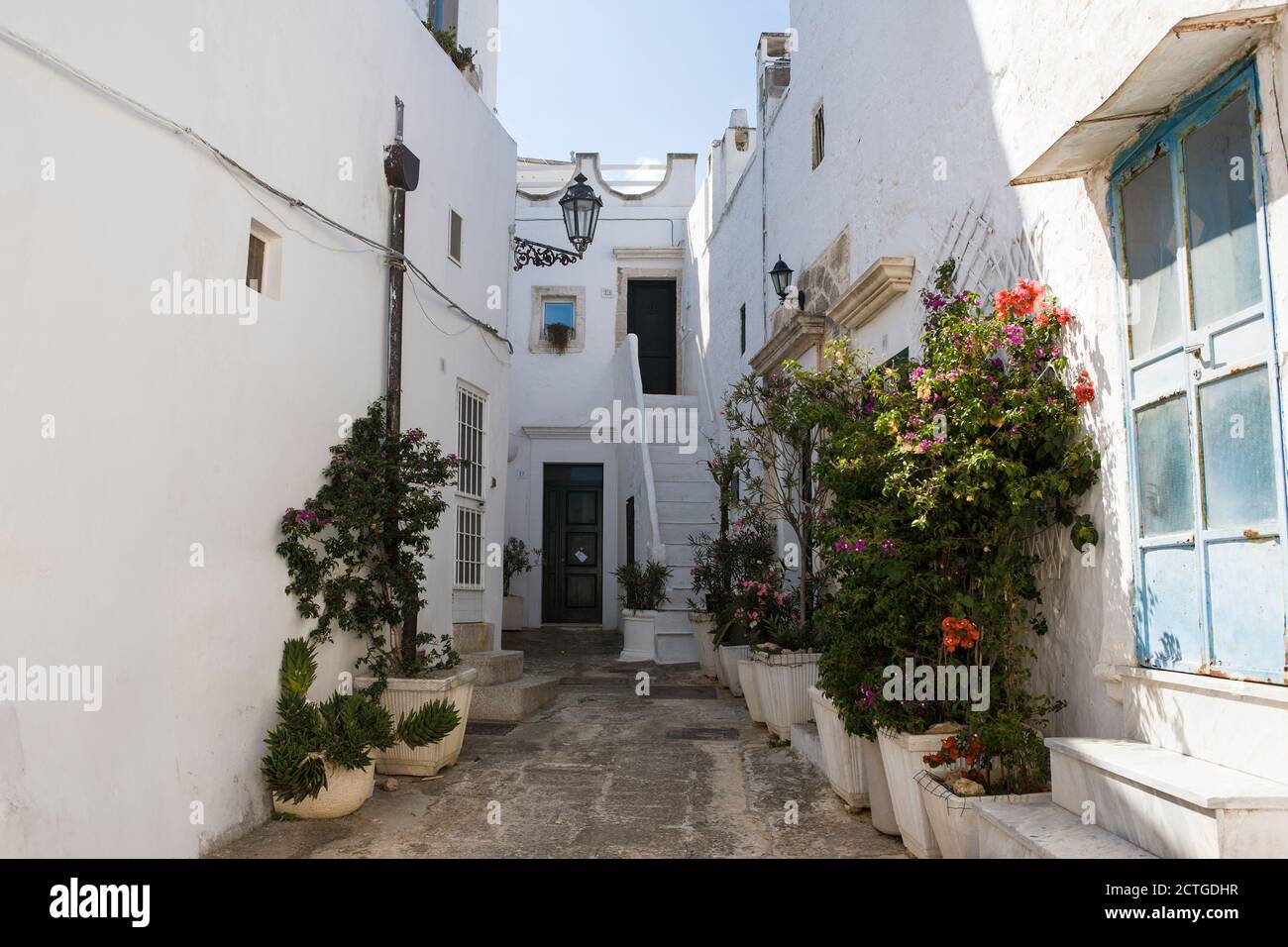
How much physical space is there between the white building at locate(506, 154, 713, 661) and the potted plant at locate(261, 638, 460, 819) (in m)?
8.17

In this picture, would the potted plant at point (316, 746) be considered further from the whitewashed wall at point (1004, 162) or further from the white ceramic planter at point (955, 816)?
the whitewashed wall at point (1004, 162)

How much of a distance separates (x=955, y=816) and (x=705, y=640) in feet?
20.7

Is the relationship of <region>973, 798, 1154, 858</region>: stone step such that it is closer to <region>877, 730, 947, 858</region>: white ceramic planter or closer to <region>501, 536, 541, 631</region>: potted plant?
<region>877, 730, 947, 858</region>: white ceramic planter

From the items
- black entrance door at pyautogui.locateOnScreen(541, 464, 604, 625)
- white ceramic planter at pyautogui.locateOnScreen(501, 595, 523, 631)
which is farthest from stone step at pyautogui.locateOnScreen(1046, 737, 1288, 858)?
black entrance door at pyautogui.locateOnScreen(541, 464, 604, 625)

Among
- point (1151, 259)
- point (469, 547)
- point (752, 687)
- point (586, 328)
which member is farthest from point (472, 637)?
point (586, 328)

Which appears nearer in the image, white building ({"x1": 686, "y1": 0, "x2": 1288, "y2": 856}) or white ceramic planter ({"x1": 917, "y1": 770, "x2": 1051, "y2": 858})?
white building ({"x1": 686, "y1": 0, "x2": 1288, "y2": 856})

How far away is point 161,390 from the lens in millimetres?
4133

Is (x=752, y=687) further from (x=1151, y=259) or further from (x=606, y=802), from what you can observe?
(x=1151, y=259)

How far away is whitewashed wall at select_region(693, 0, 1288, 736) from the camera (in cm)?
359

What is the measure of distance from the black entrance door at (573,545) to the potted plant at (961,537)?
35.1 feet

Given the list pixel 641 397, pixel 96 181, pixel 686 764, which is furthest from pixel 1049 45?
pixel 641 397

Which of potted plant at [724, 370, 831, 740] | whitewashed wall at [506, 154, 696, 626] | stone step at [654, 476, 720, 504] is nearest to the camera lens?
potted plant at [724, 370, 831, 740]
